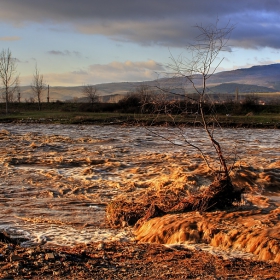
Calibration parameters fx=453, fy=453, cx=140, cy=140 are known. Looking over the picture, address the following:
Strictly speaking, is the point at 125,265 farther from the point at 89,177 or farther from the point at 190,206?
the point at 89,177

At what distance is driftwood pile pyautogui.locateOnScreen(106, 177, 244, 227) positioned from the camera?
8.76 metres

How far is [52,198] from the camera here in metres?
11.2

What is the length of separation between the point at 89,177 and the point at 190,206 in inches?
227

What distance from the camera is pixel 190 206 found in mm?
8875

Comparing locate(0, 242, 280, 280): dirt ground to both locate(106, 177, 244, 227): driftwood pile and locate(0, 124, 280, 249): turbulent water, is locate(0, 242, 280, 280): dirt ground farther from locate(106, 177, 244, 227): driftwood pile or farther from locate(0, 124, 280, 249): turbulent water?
locate(106, 177, 244, 227): driftwood pile

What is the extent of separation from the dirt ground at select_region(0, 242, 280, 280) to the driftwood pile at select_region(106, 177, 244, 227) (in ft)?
6.44

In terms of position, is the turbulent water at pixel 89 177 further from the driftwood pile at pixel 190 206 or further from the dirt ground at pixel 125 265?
the dirt ground at pixel 125 265

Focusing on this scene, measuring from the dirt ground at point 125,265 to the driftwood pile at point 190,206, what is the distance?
1.96m

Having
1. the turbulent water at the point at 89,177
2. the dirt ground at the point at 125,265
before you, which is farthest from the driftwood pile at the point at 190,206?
the dirt ground at the point at 125,265

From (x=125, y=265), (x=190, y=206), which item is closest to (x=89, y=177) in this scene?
(x=190, y=206)

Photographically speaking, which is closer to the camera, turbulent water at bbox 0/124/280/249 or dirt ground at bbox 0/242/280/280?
dirt ground at bbox 0/242/280/280

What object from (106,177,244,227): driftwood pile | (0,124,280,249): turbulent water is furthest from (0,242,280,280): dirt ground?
(106,177,244,227): driftwood pile

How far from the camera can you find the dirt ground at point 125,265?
5426 mm

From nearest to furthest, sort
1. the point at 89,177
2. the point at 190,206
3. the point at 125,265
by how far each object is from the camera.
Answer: the point at 125,265
the point at 190,206
the point at 89,177
